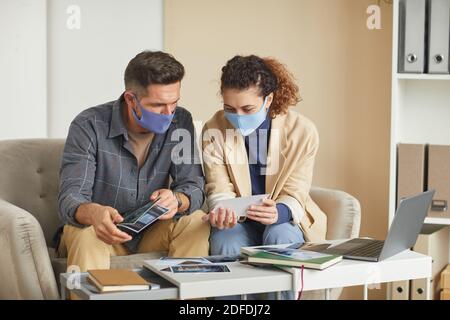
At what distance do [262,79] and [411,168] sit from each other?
853 mm

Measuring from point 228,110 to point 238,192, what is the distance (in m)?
0.28

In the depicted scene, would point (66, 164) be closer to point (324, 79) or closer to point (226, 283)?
point (226, 283)

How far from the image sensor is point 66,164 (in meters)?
2.52

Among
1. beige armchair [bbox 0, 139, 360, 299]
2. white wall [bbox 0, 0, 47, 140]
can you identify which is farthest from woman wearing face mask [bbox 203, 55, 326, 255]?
white wall [bbox 0, 0, 47, 140]

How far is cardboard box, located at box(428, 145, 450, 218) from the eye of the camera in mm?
3129

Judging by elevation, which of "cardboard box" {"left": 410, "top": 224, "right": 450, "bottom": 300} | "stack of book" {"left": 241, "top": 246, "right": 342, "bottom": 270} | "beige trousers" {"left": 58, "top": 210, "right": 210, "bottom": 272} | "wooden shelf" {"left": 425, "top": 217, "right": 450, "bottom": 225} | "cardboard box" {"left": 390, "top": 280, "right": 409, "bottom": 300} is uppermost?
"stack of book" {"left": 241, "top": 246, "right": 342, "bottom": 270}

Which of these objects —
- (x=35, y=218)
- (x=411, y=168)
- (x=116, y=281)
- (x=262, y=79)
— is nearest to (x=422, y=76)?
(x=411, y=168)

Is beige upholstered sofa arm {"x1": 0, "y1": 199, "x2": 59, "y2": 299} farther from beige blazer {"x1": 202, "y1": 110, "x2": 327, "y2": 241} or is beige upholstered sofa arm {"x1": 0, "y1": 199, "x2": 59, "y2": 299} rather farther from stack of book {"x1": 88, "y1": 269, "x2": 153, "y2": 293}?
beige blazer {"x1": 202, "y1": 110, "x2": 327, "y2": 241}

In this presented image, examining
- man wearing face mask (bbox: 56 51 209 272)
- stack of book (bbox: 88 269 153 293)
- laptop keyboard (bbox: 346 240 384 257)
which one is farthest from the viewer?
man wearing face mask (bbox: 56 51 209 272)

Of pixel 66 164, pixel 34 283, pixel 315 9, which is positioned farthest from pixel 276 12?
pixel 34 283

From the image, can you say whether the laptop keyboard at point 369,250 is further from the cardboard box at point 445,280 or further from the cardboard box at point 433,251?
the cardboard box at point 445,280

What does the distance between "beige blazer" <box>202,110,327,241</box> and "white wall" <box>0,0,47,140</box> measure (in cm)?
122

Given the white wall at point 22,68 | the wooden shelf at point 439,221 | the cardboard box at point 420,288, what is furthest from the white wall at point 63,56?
the cardboard box at point 420,288

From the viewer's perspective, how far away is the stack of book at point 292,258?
6.67ft
